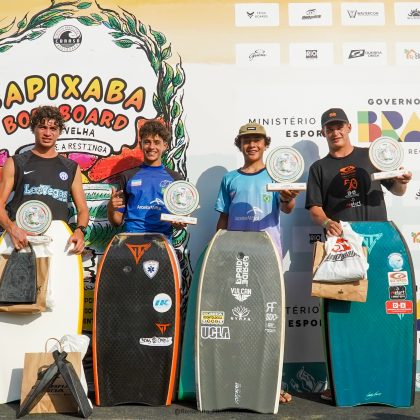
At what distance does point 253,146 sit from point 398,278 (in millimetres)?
1211

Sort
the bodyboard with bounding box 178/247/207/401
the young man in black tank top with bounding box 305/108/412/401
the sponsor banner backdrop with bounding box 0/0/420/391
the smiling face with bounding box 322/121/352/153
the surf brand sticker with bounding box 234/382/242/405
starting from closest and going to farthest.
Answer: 1. the surf brand sticker with bounding box 234/382/242/405
2. the bodyboard with bounding box 178/247/207/401
3. the young man in black tank top with bounding box 305/108/412/401
4. the smiling face with bounding box 322/121/352/153
5. the sponsor banner backdrop with bounding box 0/0/420/391

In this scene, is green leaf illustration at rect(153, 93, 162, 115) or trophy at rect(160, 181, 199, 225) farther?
green leaf illustration at rect(153, 93, 162, 115)

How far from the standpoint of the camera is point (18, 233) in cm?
314

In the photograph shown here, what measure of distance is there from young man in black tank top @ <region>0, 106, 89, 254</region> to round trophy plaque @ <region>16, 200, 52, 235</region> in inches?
5.8

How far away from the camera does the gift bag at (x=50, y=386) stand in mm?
2895

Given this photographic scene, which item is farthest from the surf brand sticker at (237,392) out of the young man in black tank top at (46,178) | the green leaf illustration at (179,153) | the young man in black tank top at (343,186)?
the green leaf illustration at (179,153)

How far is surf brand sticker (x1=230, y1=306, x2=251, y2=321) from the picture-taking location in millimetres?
2971

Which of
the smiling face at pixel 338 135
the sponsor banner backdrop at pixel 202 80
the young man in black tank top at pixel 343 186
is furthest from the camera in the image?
the sponsor banner backdrop at pixel 202 80

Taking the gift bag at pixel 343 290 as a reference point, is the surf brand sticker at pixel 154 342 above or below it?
below

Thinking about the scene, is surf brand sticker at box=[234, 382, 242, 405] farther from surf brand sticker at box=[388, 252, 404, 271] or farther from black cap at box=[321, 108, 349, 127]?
black cap at box=[321, 108, 349, 127]

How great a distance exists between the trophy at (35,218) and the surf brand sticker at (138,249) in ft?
1.68

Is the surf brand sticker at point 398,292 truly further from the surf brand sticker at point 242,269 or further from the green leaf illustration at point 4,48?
the green leaf illustration at point 4,48

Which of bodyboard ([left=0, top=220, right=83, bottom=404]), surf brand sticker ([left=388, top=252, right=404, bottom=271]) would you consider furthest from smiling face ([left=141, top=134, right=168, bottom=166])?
surf brand sticker ([left=388, top=252, right=404, bottom=271])

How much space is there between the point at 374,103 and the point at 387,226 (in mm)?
1122
